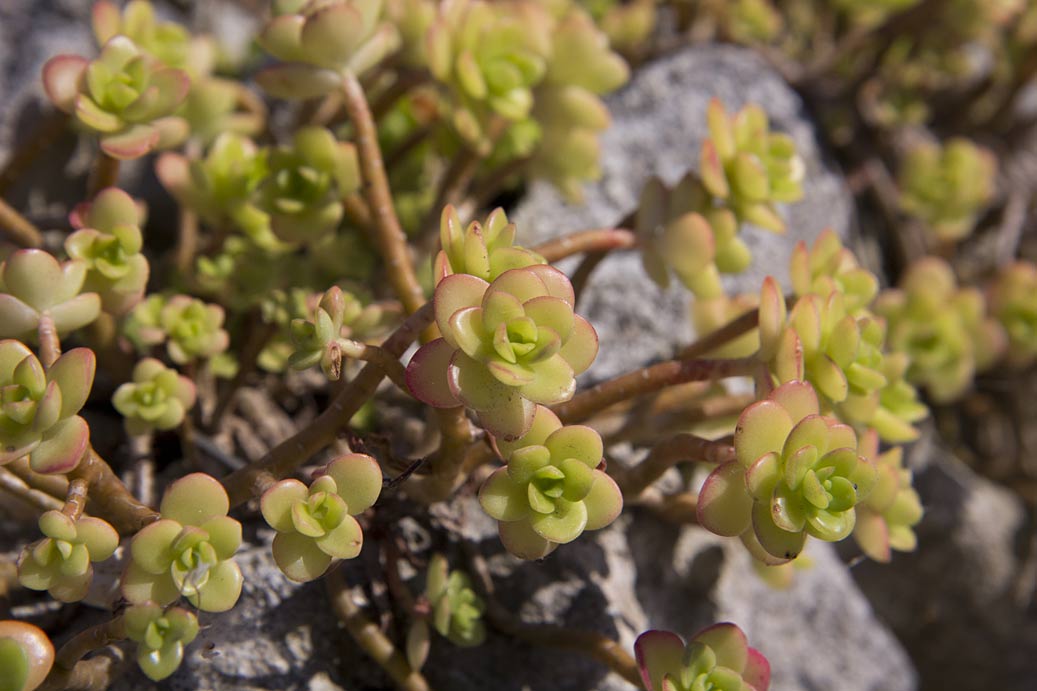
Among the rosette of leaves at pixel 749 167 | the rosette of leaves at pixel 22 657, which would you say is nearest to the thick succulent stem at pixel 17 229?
the rosette of leaves at pixel 22 657

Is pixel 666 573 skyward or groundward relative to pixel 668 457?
groundward

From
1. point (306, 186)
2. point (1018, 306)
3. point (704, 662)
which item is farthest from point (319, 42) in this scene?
point (1018, 306)

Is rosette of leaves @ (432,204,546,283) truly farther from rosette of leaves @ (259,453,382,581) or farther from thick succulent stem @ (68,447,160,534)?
thick succulent stem @ (68,447,160,534)

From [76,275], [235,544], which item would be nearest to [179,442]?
[76,275]

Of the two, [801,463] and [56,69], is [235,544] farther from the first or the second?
[56,69]

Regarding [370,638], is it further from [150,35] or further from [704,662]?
[150,35]

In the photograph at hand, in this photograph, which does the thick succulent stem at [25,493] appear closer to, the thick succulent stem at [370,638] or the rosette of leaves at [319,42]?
the thick succulent stem at [370,638]
